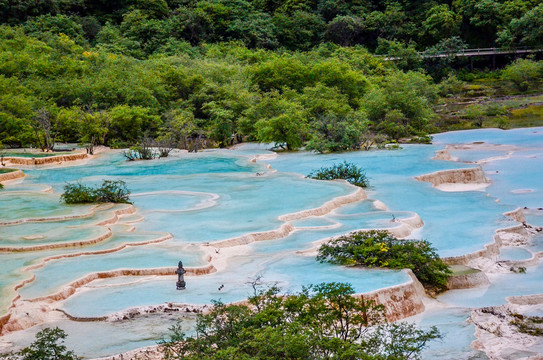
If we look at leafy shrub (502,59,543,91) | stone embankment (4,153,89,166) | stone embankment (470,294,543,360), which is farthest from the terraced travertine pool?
leafy shrub (502,59,543,91)

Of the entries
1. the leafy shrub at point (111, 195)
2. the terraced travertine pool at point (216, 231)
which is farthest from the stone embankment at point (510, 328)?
the leafy shrub at point (111, 195)

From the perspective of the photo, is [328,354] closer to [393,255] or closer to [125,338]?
[125,338]

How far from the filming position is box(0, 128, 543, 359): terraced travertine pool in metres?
9.55

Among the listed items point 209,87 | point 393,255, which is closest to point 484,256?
point 393,255

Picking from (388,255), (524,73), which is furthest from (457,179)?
(524,73)

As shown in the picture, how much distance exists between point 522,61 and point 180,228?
3297cm

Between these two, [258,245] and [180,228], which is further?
[180,228]

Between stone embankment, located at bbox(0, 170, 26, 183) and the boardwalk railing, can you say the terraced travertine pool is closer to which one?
stone embankment, located at bbox(0, 170, 26, 183)

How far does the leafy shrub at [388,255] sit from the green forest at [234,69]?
1261 centimetres

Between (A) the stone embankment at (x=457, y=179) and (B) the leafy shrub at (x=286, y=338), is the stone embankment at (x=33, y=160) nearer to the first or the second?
(A) the stone embankment at (x=457, y=179)

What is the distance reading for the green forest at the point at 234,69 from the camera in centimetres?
2670

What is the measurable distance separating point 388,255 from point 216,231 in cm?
358

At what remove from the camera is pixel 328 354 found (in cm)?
662

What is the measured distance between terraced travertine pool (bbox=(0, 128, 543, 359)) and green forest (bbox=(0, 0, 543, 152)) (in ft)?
15.3
